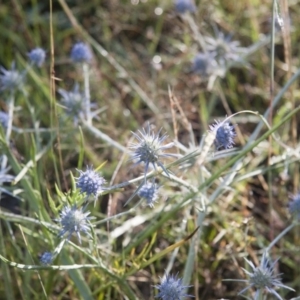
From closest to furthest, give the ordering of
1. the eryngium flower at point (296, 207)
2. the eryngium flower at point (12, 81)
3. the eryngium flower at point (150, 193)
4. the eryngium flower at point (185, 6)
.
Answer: the eryngium flower at point (150, 193)
the eryngium flower at point (296, 207)
the eryngium flower at point (12, 81)
the eryngium flower at point (185, 6)

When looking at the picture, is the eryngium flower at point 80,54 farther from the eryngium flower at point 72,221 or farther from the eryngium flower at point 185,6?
the eryngium flower at point 72,221

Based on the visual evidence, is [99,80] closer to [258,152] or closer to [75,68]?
[75,68]

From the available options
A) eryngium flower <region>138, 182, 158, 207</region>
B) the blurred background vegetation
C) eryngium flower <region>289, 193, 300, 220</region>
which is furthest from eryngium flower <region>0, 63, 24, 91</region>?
eryngium flower <region>289, 193, 300, 220</region>

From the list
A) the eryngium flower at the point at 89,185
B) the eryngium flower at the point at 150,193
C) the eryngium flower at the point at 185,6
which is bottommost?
the eryngium flower at the point at 150,193

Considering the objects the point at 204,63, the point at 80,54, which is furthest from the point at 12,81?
the point at 204,63

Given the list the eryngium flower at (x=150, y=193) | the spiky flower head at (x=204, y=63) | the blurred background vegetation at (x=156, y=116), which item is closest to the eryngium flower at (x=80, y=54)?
the blurred background vegetation at (x=156, y=116)

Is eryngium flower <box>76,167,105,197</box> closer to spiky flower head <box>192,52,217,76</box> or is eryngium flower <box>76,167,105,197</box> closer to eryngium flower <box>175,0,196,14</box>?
spiky flower head <box>192,52,217,76</box>

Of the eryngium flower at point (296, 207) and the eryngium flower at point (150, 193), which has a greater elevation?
the eryngium flower at point (150, 193)

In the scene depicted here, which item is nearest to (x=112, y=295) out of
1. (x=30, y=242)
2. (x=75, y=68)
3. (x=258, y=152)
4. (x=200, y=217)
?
(x=30, y=242)

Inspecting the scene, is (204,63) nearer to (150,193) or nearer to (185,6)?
(185,6)

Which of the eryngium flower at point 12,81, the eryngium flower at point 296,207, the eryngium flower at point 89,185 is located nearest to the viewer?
the eryngium flower at point 89,185
